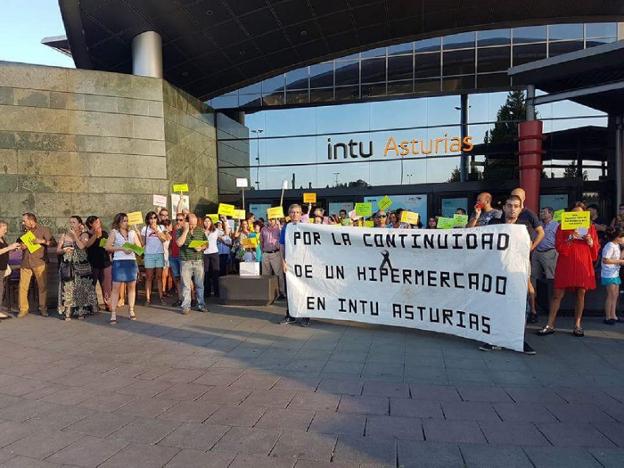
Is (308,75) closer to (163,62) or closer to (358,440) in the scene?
(163,62)

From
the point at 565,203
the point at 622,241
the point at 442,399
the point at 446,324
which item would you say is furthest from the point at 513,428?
the point at 565,203

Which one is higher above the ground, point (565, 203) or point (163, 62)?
point (163, 62)

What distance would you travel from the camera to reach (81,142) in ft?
42.9

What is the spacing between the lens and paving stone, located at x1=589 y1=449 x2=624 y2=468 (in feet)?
10.3

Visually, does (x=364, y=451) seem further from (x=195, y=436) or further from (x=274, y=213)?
(x=274, y=213)

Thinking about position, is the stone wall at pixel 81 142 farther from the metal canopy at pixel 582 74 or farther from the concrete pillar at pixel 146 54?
the metal canopy at pixel 582 74

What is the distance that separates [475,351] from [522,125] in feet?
37.8

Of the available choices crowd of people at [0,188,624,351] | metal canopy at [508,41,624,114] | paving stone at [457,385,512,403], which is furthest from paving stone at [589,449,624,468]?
metal canopy at [508,41,624,114]

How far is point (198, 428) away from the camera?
3777 mm

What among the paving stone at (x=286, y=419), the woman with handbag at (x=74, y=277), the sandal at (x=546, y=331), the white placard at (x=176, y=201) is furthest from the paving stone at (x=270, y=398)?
the white placard at (x=176, y=201)

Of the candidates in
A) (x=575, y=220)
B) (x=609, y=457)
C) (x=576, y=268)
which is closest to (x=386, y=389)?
(x=609, y=457)

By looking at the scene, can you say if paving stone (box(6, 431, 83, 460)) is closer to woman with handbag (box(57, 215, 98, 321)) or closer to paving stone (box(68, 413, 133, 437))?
paving stone (box(68, 413, 133, 437))

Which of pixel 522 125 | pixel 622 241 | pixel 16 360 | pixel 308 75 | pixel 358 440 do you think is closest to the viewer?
pixel 358 440

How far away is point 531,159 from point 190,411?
1419 centimetres
